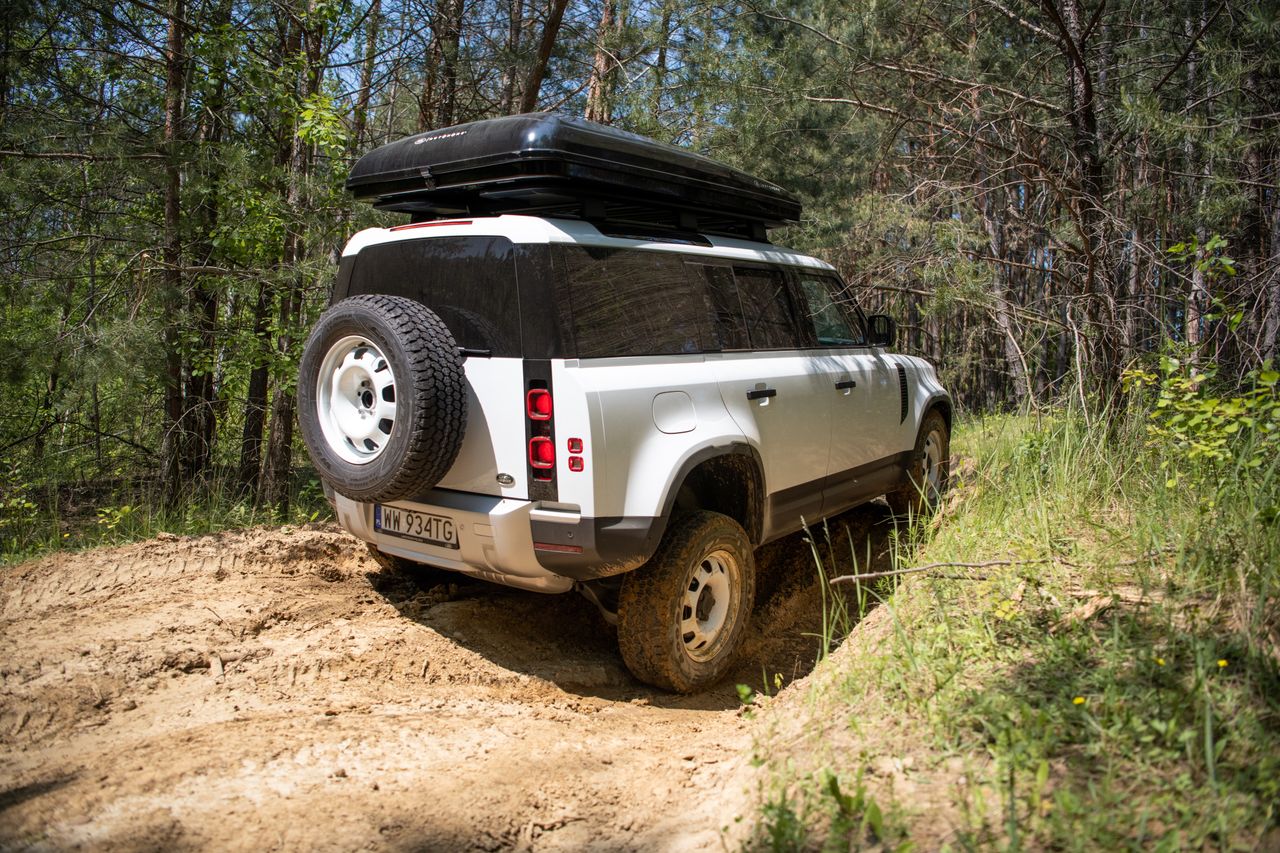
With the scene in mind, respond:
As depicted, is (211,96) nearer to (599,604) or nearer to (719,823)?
(599,604)

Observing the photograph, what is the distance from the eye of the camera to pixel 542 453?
12.2 ft

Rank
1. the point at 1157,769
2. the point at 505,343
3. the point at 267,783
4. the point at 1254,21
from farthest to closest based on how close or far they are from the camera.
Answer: the point at 1254,21, the point at 505,343, the point at 267,783, the point at 1157,769

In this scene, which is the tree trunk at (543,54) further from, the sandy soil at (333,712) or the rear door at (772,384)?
the sandy soil at (333,712)

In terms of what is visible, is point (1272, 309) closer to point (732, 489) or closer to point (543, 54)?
point (732, 489)

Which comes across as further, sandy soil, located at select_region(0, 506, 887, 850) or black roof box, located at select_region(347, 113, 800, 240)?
black roof box, located at select_region(347, 113, 800, 240)

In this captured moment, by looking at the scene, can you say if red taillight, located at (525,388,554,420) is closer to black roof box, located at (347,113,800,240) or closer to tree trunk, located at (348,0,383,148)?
black roof box, located at (347,113,800,240)

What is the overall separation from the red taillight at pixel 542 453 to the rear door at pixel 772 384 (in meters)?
1.05

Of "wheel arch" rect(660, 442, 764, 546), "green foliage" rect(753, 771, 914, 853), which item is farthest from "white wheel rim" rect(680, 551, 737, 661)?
"green foliage" rect(753, 771, 914, 853)

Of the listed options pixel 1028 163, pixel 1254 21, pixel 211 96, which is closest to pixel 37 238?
pixel 211 96

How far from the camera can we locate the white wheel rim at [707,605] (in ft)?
13.8

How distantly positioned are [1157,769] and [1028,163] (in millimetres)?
4667

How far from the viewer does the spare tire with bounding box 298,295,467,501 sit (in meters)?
3.68

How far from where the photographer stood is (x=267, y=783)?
9.79 ft

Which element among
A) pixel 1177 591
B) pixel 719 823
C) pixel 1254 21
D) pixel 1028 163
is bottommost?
pixel 719 823
